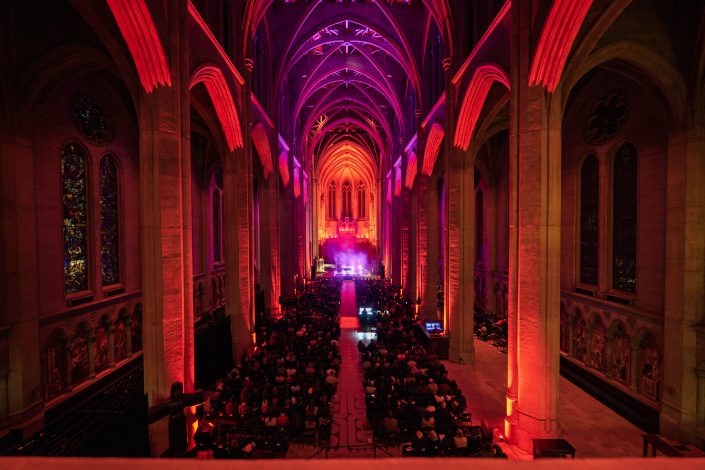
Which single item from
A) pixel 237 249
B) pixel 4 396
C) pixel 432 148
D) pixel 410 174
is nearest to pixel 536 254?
pixel 237 249

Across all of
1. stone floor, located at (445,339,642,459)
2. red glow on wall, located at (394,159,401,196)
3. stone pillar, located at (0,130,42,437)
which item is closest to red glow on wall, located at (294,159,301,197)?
red glow on wall, located at (394,159,401,196)

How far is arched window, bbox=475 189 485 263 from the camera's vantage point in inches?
826

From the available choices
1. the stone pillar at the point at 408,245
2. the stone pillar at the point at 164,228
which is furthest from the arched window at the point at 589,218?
the stone pillar at the point at 164,228

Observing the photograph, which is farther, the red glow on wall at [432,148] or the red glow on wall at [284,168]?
the red glow on wall at [284,168]

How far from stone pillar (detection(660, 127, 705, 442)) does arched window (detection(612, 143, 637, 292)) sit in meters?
1.83

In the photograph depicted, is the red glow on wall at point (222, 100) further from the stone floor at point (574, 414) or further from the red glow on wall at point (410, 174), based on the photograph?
the red glow on wall at point (410, 174)

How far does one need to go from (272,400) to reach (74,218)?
26.5 ft

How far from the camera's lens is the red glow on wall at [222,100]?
33.8 feet

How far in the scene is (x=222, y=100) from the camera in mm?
11883

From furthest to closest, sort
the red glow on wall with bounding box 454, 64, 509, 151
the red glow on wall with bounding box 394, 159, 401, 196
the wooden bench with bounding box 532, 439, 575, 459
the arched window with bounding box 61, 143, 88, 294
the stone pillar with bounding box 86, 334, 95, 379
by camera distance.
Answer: the red glow on wall with bounding box 394, 159, 401, 196 → the stone pillar with bounding box 86, 334, 95, 379 → the arched window with bounding box 61, 143, 88, 294 → the red glow on wall with bounding box 454, 64, 509, 151 → the wooden bench with bounding box 532, 439, 575, 459

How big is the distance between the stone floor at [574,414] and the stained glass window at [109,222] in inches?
483

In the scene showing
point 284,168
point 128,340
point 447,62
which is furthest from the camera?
point 284,168

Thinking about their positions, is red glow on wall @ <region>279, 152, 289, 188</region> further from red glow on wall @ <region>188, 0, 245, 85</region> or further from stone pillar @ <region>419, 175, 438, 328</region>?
red glow on wall @ <region>188, 0, 245, 85</region>

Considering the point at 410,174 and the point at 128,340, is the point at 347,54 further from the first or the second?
the point at 128,340
